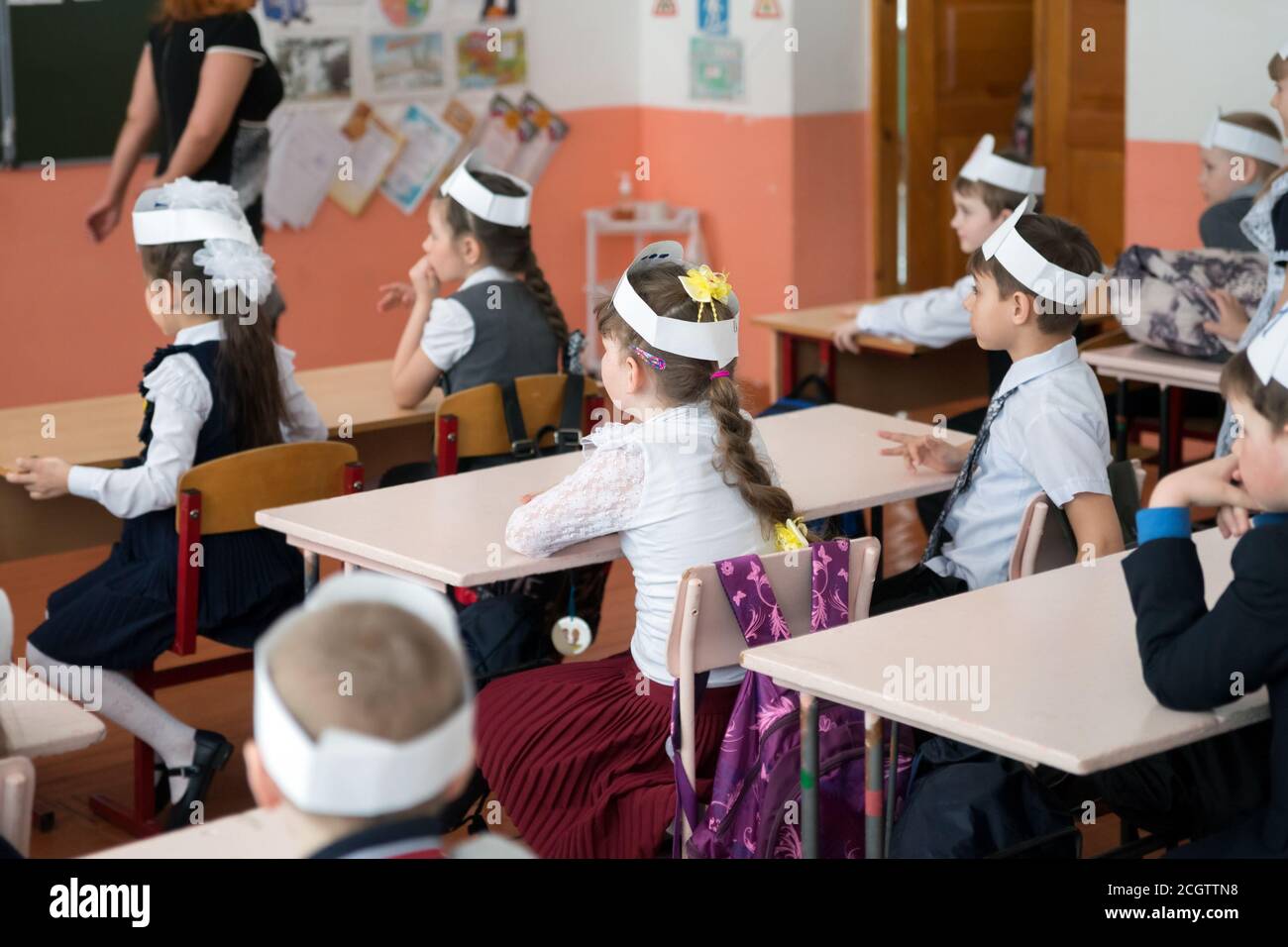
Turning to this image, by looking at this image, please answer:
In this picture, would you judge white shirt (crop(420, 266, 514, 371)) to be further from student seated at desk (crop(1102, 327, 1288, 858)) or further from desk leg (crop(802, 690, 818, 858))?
student seated at desk (crop(1102, 327, 1288, 858))

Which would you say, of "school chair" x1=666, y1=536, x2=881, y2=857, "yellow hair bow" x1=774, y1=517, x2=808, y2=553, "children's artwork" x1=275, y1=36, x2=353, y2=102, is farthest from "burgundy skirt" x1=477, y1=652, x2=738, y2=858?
"children's artwork" x1=275, y1=36, x2=353, y2=102

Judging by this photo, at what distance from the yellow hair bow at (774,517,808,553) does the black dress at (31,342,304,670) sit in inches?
42.9

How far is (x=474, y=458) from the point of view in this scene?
12.1 feet

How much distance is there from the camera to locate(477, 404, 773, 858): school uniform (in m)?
2.57

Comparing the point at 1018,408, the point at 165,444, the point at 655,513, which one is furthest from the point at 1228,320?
the point at 165,444

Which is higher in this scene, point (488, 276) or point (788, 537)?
point (488, 276)

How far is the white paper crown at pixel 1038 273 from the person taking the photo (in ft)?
9.92

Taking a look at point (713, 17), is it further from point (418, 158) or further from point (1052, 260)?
point (1052, 260)

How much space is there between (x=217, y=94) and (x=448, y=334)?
1486 millimetres

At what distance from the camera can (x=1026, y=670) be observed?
2141mm

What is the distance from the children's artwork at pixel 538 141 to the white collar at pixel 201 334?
4.01m

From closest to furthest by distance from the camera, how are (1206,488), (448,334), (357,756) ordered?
(357,756), (1206,488), (448,334)
